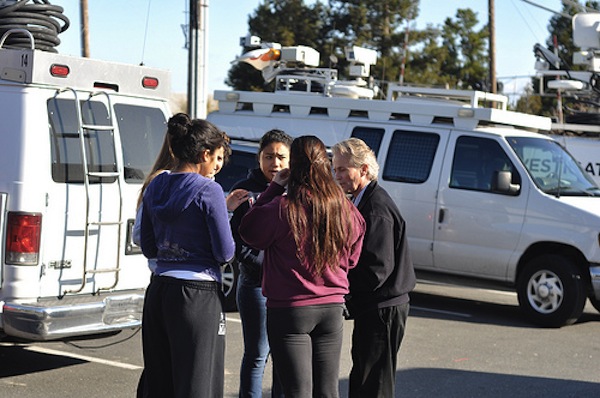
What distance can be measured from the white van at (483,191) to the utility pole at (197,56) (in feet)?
6.47

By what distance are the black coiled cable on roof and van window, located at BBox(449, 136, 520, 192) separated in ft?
15.1

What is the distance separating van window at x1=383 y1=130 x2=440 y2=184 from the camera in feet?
35.8

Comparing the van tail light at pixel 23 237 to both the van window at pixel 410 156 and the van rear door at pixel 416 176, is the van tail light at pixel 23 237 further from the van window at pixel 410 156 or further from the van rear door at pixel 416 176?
the van window at pixel 410 156

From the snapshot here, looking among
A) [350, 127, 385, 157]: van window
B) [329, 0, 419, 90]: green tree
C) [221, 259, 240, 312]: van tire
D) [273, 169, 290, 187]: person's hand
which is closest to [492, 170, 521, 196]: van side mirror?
[350, 127, 385, 157]: van window

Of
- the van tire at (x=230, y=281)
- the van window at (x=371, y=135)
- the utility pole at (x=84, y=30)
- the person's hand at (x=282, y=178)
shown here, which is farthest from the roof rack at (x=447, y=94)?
the utility pole at (x=84, y=30)

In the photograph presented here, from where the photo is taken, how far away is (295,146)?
4.72 metres

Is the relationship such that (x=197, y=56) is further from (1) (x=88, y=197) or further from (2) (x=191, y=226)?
(2) (x=191, y=226)

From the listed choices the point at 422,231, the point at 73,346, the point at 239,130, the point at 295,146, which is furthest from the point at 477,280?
the point at 295,146

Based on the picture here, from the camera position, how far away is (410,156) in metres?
11.0

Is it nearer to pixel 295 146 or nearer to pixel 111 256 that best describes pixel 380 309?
pixel 295 146

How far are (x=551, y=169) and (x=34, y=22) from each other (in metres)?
5.79

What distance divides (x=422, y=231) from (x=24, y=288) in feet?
17.5

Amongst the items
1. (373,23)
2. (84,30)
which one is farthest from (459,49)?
(84,30)

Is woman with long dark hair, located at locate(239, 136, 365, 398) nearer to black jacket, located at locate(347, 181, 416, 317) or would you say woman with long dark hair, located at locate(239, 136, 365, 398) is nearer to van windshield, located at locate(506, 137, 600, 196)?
black jacket, located at locate(347, 181, 416, 317)
